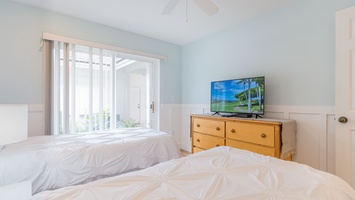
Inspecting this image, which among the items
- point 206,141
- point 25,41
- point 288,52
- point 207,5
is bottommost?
point 206,141

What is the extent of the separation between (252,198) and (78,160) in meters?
1.46

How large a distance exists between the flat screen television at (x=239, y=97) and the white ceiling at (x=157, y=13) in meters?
0.99

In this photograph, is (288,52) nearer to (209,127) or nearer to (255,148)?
(255,148)

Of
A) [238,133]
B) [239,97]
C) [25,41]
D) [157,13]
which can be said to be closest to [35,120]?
[25,41]

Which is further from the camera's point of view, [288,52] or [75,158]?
[288,52]

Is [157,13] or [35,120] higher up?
[157,13]

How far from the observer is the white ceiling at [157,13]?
2.33m

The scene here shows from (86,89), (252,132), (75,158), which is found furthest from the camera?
(86,89)

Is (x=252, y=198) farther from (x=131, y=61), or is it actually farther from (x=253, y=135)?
(x=131, y=61)

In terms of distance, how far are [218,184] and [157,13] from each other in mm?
2461

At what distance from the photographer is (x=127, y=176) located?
3.22 ft

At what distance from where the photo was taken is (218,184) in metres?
0.89

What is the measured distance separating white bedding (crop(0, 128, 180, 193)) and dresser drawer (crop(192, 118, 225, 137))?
2.85ft

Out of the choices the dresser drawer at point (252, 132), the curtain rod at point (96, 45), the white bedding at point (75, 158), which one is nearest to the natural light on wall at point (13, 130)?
the white bedding at point (75, 158)
